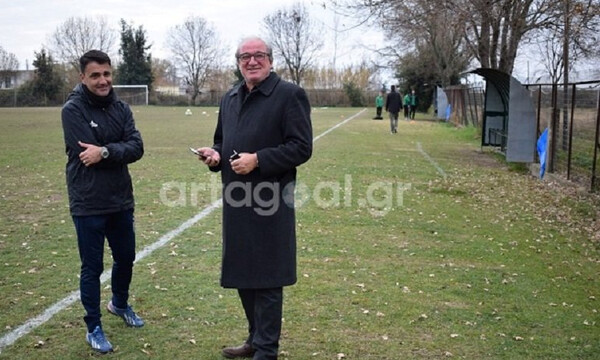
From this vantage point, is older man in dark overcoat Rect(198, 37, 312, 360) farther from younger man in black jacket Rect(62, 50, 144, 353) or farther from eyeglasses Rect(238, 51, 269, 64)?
younger man in black jacket Rect(62, 50, 144, 353)

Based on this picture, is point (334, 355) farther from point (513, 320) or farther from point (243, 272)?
point (513, 320)

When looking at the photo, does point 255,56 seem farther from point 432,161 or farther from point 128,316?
point 432,161

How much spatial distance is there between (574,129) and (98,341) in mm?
11491

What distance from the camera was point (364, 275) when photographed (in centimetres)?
652

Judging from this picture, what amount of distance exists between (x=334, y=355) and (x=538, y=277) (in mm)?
3019

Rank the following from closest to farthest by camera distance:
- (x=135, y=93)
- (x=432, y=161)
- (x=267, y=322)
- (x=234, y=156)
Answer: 1. (x=234, y=156)
2. (x=267, y=322)
3. (x=432, y=161)
4. (x=135, y=93)

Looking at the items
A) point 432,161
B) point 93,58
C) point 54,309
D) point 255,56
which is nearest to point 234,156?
point 255,56

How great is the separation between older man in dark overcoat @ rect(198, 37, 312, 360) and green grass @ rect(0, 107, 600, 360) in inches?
30.6

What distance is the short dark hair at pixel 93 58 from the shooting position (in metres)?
4.54

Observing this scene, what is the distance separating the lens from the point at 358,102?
8169 cm

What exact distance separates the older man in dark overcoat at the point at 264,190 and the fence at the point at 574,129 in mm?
8711

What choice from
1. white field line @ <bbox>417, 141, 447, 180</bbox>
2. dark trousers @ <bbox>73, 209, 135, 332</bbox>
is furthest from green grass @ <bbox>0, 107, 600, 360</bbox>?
white field line @ <bbox>417, 141, 447, 180</bbox>

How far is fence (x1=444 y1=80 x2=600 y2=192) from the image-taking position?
38.8 ft

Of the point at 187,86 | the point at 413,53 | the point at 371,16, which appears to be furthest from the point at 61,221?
the point at 187,86
